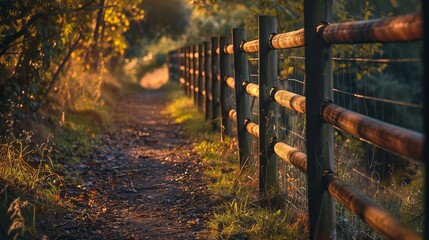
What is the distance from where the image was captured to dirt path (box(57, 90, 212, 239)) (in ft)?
16.6

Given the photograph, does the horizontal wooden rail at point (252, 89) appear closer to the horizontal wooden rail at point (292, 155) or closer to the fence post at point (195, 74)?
the horizontal wooden rail at point (292, 155)

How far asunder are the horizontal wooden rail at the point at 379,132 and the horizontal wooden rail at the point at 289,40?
2.55 ft

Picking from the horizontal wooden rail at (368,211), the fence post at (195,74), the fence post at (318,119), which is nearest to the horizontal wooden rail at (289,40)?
the fence post at (318,119)

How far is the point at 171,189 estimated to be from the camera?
6.54 metres

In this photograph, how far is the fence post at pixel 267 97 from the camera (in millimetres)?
5629

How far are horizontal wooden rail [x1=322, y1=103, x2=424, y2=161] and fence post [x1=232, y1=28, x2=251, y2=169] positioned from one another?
10.6 ft

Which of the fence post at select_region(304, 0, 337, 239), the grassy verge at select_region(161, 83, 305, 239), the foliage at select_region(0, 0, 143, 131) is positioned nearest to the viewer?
the fence post at select_region(304, 0, 337, 239)

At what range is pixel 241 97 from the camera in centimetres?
724

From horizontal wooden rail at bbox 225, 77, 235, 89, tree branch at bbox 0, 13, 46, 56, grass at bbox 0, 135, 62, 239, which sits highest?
tree branch at bbox 0, 13, 46, 56

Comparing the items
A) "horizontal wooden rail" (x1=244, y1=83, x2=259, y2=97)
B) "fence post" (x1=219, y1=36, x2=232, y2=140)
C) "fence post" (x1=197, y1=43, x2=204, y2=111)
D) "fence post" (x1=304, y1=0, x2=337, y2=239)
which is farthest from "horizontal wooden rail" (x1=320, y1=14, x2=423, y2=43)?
"fence post" (x1=197, y1=43, x2=204, y2=111)

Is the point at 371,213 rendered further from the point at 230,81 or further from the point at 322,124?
the point at 230,81

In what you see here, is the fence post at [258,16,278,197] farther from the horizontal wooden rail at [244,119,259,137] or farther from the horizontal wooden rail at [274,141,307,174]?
the horizontal wooden rail at [244,119,259,137]

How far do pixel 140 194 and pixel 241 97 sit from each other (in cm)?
170

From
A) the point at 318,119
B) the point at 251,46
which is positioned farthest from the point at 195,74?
the point at 318,119
